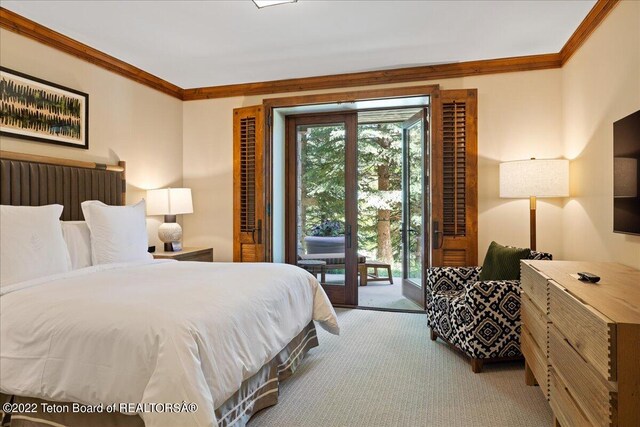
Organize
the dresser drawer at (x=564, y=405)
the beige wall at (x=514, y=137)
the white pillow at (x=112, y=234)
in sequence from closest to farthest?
the dresser drawer at (x=564, y=405)
the white pillow at (x=112, y=234)
the beige wall at (x=514, y=137)

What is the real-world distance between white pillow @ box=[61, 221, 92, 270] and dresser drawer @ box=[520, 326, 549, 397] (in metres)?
3.12

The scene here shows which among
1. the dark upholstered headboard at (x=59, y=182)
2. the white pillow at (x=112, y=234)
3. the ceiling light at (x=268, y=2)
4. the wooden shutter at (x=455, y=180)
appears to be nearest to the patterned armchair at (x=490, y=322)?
the wooden shutter at (x=455, y=180)

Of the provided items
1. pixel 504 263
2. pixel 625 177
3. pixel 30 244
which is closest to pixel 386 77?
pixel 504 263

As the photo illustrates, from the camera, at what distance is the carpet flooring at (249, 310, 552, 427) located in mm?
2115

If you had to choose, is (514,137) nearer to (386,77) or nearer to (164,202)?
(386,77)

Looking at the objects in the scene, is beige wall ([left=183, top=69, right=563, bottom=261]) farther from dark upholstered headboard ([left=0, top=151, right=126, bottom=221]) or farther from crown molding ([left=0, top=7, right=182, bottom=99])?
dark upholstered headboard ([left=0, top=151, right=126, bottom=221])

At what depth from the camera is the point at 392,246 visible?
6344 millimetres

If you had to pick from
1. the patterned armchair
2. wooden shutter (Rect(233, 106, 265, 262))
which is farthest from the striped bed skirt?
wooden shutter (Rect(233, 106, 265, 262))

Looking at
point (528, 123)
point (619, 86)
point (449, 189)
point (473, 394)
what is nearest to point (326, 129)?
point (449, 189)

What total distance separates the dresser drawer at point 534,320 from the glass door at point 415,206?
5.93ft

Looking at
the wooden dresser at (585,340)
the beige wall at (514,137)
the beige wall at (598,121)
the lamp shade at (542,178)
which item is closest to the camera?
the wooden dresser at (585,340)

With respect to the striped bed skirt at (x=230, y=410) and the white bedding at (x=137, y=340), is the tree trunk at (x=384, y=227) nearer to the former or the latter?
the striped bed skirt at (x=230, y=410)

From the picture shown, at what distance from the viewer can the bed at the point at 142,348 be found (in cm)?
151

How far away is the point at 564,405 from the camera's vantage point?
1.68 meters
